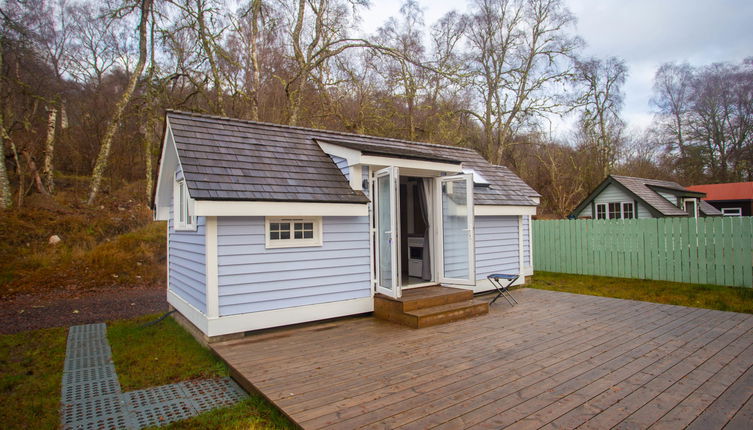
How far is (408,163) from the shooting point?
245 inches

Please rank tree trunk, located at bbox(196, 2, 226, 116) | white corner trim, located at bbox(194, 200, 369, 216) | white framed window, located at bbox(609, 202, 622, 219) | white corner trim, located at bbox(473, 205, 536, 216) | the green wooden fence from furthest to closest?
white framed window, located at bbox(609, 202, 622, 219), tree trunk, located at bbox(196, 2, 226, 116), the green wooden fence, white corner trim, located at bbox(473, 205, 536, 216), white corner trim, located at bbox(194, 200, 369, 216)

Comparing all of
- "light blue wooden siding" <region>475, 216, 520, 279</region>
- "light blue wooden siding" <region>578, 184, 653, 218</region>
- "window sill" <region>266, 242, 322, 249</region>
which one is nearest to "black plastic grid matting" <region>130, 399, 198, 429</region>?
"window sill" <region>266, 242, 322, 249</region>

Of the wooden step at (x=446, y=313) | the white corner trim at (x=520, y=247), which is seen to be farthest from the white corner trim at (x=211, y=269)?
the white corner trim at (x=520, y=247)

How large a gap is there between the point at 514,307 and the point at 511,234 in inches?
89.8

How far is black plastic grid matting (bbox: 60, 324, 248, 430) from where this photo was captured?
131 inches

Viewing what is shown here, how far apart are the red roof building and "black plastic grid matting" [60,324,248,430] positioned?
27271 mm

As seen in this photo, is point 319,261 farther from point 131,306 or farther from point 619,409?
point 131,306

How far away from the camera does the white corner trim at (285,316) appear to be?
16.7 ft

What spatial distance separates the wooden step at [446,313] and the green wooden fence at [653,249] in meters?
6.32

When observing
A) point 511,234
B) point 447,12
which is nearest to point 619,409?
point 511,234

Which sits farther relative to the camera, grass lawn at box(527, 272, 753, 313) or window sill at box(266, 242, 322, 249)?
grass lawn at box(527, 272, 753, 313)

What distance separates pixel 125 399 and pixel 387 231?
3.76 meters

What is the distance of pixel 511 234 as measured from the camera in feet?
28.8

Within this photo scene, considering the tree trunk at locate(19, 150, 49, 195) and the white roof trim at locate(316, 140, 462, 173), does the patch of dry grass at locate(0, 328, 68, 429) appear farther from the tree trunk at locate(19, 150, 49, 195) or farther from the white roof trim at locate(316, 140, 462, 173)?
the tree trunk at locate(19, 150, 49, 195)
